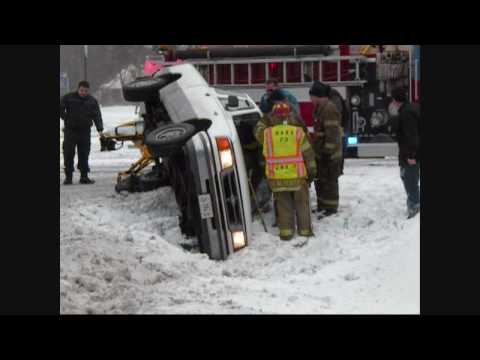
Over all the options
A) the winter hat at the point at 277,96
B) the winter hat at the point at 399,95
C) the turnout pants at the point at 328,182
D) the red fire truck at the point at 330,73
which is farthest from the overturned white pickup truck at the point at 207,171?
the red fire truck at the point at 330,73

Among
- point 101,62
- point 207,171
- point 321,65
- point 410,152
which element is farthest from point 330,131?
point 101,62

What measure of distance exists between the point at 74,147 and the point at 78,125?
1.04 feet

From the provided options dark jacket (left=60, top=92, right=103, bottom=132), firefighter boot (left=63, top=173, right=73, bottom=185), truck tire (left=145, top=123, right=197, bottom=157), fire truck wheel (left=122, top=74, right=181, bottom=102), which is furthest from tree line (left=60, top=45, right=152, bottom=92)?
truck tire (left=145, top=123, right=197, bottom=157)

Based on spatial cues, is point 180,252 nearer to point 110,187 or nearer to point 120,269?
point 120,269

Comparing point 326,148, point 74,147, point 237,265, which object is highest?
point 326,148

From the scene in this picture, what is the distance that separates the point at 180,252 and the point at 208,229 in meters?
0.40

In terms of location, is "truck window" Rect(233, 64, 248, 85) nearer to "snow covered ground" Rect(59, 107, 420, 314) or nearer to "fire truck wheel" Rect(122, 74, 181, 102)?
"fire truck wheel" Rect(122, 74, 181, 102)

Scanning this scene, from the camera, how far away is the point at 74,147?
1223cm

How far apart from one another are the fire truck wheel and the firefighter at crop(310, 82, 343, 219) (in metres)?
1.65

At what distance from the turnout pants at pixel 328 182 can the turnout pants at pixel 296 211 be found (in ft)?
2.37

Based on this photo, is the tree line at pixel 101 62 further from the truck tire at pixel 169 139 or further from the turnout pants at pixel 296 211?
the truck tire at pixel 169 139

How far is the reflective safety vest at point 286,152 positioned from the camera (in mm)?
8773

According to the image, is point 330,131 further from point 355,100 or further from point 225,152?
point 355,100
